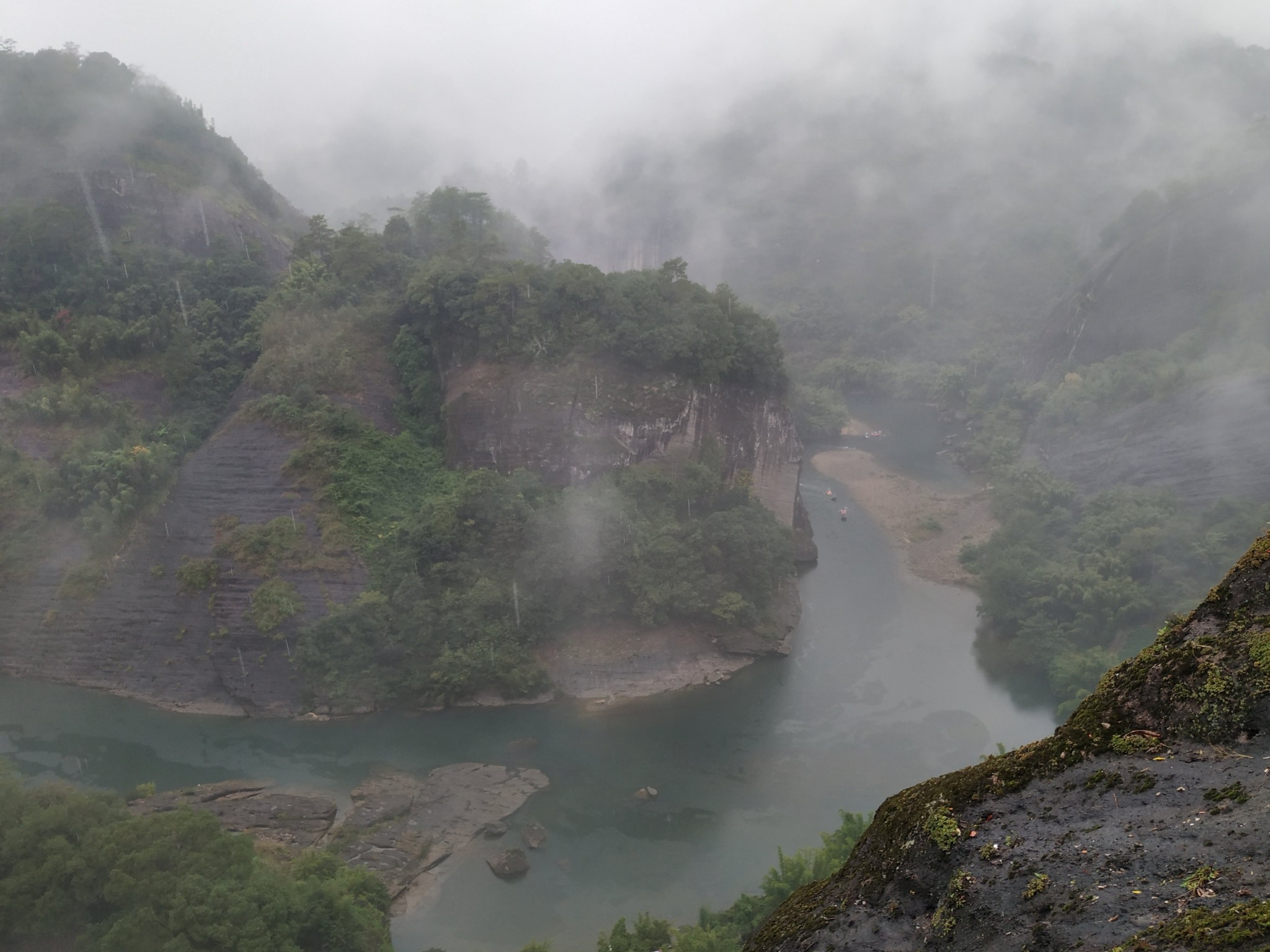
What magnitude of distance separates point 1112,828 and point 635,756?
23.6m

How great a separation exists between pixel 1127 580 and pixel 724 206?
77446 mm

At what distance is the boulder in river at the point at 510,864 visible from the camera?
73.4ft

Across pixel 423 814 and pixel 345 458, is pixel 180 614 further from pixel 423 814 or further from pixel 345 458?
pixel 423 814

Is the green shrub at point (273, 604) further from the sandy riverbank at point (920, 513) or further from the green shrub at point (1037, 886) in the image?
the green shrub at point (1037, 886)

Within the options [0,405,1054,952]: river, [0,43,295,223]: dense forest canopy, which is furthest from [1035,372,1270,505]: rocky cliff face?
[0,43,295,223]: dense forest canopy

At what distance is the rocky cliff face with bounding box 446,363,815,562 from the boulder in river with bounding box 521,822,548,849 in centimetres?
1415

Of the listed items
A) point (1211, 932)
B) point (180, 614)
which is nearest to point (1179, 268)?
point (180, 614)

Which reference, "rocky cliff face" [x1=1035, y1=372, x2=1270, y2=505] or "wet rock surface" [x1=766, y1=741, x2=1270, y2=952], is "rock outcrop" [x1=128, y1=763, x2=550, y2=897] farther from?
"rocky cliff face" [x1=1035, y1=372, x2=1270, y2=505]

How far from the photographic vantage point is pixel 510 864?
73.9 feet

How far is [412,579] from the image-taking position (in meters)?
30.2

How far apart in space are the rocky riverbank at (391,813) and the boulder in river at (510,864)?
1209mm

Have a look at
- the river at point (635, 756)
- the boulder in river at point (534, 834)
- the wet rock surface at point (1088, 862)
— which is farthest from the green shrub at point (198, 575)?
the wet rock surface at point (1088, 862)

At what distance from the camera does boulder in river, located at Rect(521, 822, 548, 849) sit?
23297 mm

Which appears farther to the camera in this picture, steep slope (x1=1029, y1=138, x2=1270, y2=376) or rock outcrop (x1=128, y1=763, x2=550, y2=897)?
steep slope (x1=1029, y1=138, x2=1270, y2=376)
